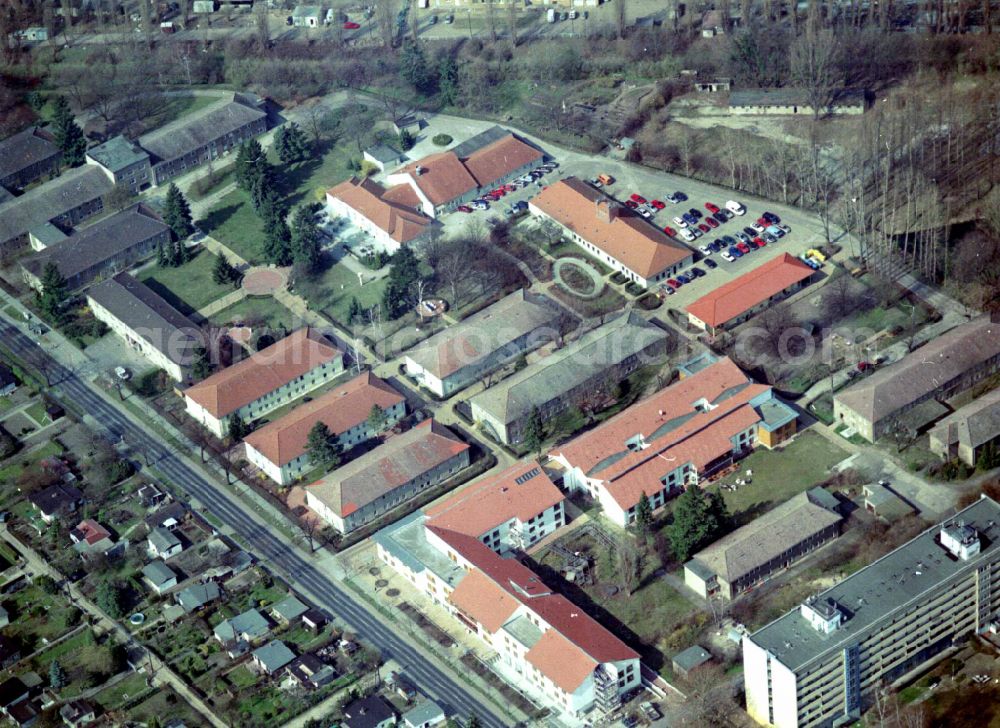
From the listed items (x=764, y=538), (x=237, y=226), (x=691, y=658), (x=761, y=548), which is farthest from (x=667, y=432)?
(x=237, y=226)

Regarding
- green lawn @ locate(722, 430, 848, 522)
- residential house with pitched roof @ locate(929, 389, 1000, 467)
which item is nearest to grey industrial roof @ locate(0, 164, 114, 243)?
green lawn @ locate(722, 430, 848, 522)

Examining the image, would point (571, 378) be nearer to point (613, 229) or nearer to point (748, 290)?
point (748, 290)

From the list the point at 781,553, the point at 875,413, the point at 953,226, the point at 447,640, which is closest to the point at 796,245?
the point at 953,226

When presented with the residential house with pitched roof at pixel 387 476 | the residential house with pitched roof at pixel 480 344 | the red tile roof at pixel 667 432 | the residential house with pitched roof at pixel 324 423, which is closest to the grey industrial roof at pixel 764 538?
the red tile roof at pixel 667 432

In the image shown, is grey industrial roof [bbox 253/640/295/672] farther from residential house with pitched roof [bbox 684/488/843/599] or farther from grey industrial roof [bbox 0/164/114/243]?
grey industrial roof [bbox 0/164/114/243]

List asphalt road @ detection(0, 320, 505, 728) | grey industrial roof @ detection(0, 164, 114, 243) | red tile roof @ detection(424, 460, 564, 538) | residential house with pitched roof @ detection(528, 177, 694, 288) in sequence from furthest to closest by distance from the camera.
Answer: grey industrial roof @ detection(0, 164, 114, 243), residential house with pitched roof @ detection(528, 177, 694, 288), red tile roof @ detection(424, 460, 564, 538), asphalt road @ detection(0, 320, 505, 728)

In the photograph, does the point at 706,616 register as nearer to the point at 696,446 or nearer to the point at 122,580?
the point at 696,446
